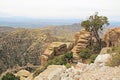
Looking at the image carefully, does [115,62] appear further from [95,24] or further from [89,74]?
[95,24]

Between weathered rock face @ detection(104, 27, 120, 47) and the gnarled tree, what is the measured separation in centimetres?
179

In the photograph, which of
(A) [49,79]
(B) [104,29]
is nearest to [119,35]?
(B) [104,29]

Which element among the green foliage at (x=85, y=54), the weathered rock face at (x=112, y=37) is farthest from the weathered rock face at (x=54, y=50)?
the weathered rock face at (x=112, y=37)

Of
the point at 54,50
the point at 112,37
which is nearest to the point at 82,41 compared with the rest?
the point at 54,50

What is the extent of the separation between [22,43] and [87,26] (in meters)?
96.6

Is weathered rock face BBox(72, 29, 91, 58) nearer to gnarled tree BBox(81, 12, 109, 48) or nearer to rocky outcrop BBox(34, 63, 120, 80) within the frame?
gnarled tree BBox(81, 12, 109, 48)

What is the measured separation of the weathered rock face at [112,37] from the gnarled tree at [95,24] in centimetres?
179

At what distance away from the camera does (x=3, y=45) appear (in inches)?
5246

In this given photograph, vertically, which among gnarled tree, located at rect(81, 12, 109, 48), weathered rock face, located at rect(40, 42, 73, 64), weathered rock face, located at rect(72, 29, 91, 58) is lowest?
weathered rock face, located at rect(40, 42, 73, 64)

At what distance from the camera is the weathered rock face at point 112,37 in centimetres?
4570

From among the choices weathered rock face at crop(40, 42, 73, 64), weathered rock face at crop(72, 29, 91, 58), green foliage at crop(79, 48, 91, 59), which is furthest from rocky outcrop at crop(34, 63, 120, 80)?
Answer: weathered rock face at crop(40, 42, 73, 64)

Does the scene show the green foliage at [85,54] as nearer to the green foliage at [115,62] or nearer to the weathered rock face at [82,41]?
the weathered rock face at [82,41]

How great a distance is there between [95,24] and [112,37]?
12.3ft

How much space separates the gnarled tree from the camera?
4841cm
